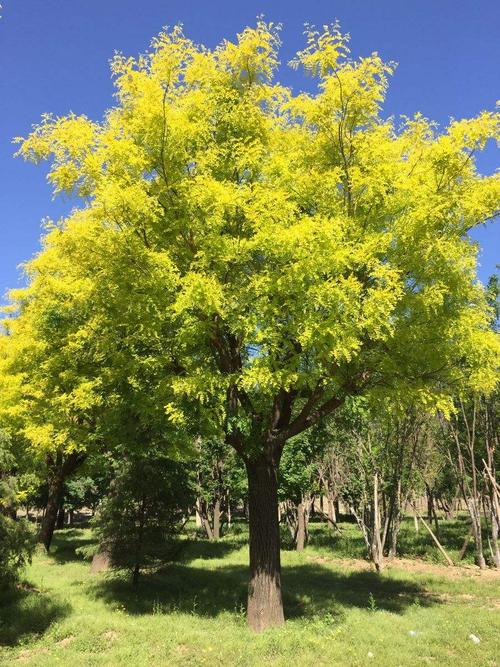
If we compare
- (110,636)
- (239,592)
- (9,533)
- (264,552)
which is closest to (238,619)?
(264,552)

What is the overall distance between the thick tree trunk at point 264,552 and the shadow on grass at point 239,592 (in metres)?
1.21

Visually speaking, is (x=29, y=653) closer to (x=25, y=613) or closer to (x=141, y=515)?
(x=25, y=613)

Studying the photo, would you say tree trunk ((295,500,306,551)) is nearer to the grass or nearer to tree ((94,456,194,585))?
the grass

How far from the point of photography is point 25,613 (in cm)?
933

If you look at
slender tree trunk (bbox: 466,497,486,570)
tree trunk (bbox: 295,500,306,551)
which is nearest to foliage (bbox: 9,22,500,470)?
slender tree trunk (bbox: 466,497,486,570)

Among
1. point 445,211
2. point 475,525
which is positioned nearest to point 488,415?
point 475,525

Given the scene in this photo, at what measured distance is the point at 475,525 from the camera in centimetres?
1616

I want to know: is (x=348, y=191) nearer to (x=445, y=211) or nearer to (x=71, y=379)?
(x=445, y=211)

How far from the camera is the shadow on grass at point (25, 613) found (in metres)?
8.27

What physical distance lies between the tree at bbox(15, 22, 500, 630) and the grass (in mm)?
1173

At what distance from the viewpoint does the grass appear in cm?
700

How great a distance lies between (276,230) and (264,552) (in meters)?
5.60

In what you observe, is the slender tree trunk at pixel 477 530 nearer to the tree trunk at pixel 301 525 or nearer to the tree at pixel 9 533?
the tree trunk at pixel 301 525

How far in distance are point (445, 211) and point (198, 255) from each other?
3901mm
